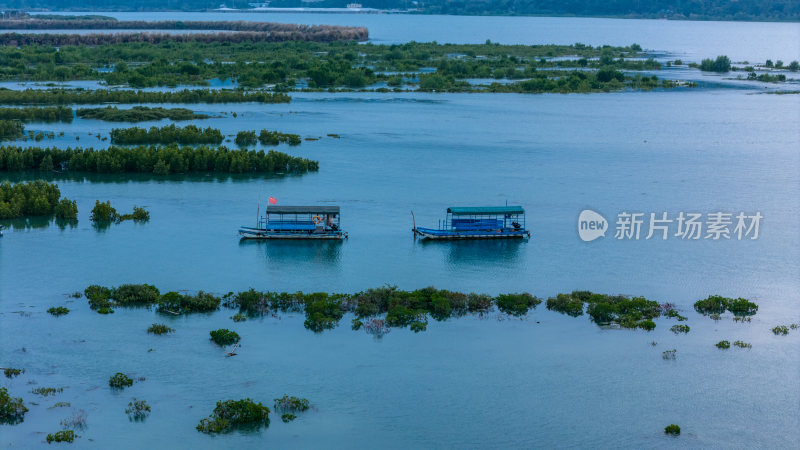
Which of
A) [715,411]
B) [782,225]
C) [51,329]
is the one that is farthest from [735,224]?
[51,329]

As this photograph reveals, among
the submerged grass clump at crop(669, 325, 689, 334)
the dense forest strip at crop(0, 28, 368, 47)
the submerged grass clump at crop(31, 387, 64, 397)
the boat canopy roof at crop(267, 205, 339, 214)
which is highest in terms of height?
the dense forest strip at crop(0, 28, 368, 47)

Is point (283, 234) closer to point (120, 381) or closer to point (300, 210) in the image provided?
point (300, 210)

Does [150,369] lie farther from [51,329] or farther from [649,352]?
[649,352]

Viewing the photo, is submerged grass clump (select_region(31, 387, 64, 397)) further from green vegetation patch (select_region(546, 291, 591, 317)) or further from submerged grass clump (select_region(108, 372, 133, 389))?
green vegetation patch (select_region(546, 291, 591, 317))

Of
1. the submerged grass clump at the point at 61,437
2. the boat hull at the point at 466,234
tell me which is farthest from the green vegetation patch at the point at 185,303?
the boat hull at the point at 466,234

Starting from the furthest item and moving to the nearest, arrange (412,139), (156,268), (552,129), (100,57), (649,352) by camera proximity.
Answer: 1. (100,57)
2. (552,129)
3. (412,139)
4. (156,268)
5. (649,352)

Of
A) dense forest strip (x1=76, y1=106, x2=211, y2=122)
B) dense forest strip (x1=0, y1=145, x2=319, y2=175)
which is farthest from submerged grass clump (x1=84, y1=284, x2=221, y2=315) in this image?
dense forest strip (x1=76, y1=106, x2=211, y2=122)
